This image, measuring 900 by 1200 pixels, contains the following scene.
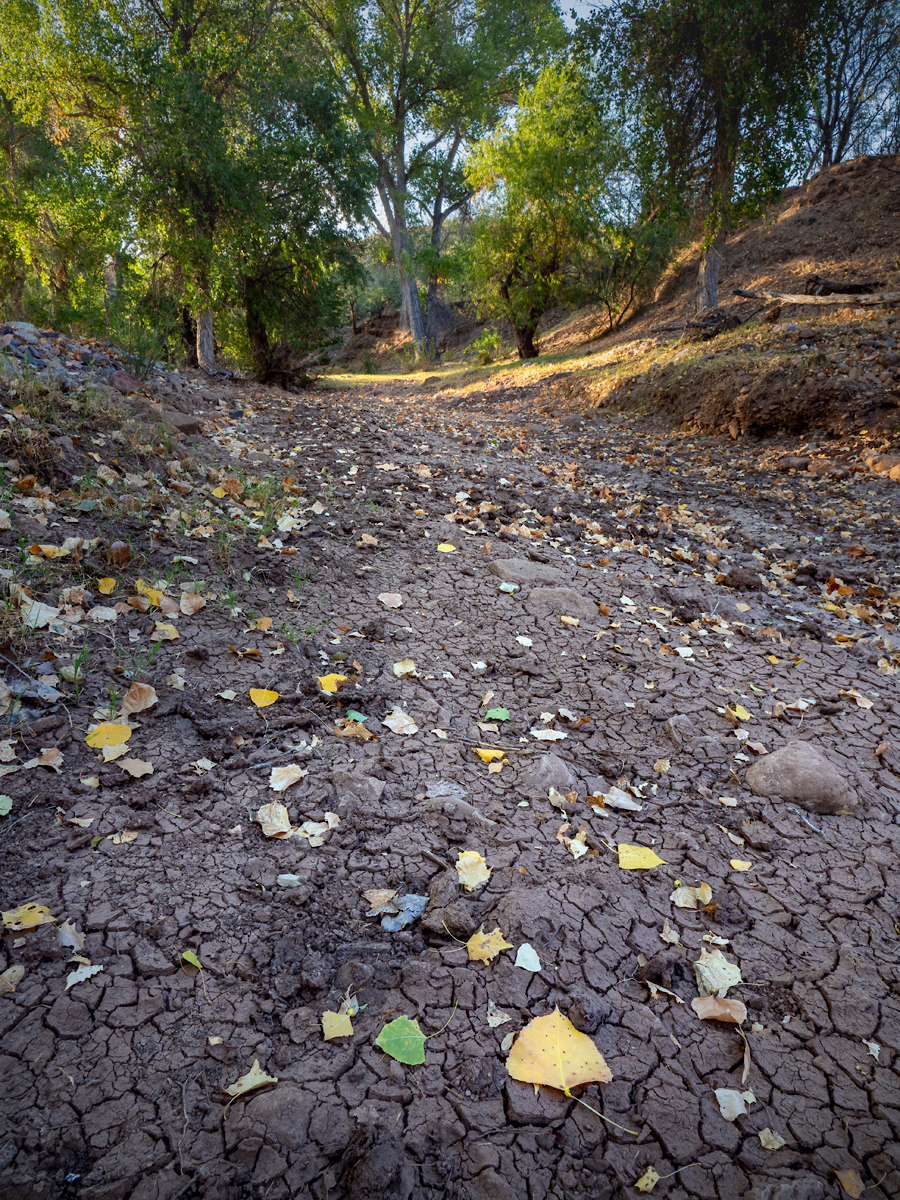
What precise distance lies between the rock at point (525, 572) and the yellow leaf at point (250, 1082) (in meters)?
2.47

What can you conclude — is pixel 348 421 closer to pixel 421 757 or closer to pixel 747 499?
pixel 747 499

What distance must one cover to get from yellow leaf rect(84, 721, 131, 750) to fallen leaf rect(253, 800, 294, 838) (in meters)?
0.54

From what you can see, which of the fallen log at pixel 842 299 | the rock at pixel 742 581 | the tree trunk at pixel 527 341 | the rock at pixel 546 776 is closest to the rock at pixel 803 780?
the rock at pixel 546 776

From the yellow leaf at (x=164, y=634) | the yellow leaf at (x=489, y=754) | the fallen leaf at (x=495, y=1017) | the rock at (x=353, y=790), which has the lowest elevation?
the fallen leaf at (x=495, y=1017)

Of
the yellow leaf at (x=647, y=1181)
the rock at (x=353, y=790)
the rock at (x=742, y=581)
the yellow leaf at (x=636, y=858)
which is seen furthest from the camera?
Answer: the rock at (x=742, y=581)

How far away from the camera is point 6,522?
2.69 metres

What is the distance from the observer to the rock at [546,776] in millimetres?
1978

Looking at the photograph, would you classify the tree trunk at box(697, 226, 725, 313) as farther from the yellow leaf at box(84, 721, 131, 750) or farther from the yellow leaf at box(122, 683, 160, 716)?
the yellow leaf at box(84, 721, 131, 750)

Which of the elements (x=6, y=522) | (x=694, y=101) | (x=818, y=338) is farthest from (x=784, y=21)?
(x=6, y=522)

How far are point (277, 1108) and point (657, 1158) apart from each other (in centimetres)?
70

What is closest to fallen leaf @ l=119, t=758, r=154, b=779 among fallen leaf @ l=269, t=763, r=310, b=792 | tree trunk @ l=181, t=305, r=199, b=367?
fallen leaf @ l=269, t=763, r=310, b=792

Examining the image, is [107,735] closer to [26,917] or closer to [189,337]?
[26,917]

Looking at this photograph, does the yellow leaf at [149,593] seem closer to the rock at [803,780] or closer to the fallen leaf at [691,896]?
the fallen leaf at [691,896]

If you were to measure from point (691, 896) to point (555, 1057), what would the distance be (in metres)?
0.61
